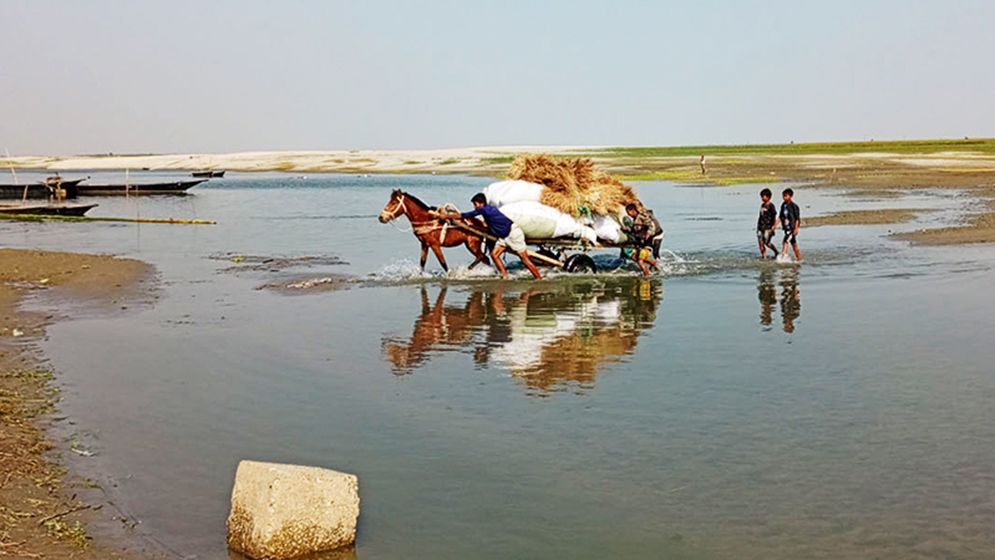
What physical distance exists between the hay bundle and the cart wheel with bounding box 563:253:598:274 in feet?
3.96

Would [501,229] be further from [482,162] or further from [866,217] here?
[482,162]

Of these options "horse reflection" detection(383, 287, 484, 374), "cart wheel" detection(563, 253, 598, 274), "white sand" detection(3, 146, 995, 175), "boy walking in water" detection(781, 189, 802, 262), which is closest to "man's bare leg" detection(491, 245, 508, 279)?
"cart wheel" detection(563, 253, 598, 274)

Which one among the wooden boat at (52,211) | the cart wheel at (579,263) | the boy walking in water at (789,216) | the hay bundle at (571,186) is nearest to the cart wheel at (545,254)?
the cart wheel at (579,263)

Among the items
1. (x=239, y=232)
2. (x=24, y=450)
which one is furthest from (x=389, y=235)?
(x=24, y=450)

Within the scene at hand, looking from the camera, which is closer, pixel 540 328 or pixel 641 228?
pixel 540 328

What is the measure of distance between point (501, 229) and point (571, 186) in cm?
172

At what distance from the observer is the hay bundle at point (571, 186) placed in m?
18.7

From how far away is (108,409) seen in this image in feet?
32.9

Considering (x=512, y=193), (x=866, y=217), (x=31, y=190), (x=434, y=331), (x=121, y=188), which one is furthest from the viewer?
(x=121, y=188)

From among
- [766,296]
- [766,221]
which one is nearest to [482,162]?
[766,221]

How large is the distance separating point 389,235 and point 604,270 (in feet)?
40.1

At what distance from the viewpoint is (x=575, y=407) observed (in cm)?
966

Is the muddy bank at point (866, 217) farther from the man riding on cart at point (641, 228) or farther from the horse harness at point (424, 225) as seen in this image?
the horse harness at point (424, 225)

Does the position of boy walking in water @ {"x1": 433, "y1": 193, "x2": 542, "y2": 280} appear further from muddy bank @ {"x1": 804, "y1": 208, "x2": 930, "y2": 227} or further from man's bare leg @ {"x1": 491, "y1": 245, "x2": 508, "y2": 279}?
muddy bank @ {"x1": 804, "y1": 208, "x2": 930, "y2": 227}
